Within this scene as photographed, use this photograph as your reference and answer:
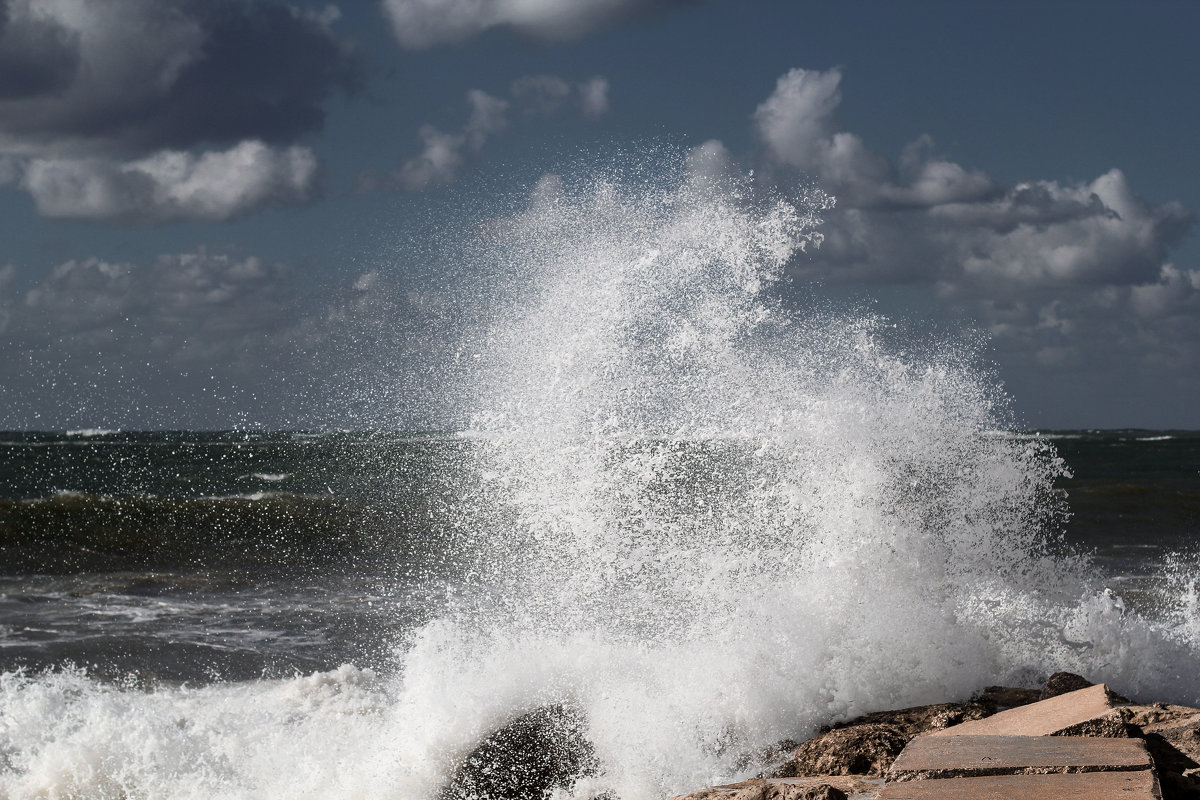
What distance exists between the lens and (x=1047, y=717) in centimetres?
381

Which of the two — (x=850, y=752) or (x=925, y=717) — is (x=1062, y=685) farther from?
(x=850, y=752)

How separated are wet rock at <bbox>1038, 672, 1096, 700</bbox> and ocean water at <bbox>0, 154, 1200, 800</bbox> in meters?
0.48

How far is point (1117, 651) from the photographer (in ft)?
19.3

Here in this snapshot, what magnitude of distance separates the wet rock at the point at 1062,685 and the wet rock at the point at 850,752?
0.92 meters

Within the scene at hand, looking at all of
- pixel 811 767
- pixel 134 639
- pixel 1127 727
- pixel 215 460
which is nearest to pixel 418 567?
pixel 134 639

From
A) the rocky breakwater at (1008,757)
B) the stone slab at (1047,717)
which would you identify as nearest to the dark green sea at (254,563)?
the rocky breakwater at (1008,757)

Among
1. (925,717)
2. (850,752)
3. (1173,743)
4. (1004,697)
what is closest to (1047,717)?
(1173,743)

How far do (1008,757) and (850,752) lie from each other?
1053 millimetres

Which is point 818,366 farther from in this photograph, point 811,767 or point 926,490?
point 811,767

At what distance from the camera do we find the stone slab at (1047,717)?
11.9ft

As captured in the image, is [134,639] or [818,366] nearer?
[818,366]

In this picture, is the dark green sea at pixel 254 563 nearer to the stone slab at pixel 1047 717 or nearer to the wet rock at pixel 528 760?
the wet rock at pixel 528 760

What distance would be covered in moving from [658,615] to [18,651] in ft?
18.7

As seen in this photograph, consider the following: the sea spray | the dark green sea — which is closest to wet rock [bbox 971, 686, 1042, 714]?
the sea spray
